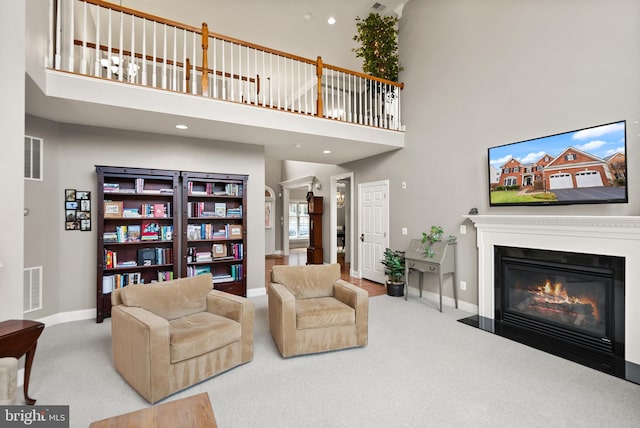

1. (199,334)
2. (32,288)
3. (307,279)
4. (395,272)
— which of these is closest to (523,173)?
(395,272)

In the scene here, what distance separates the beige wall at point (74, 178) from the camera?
376 cm

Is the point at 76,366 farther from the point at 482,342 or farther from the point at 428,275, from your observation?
the point at 428,275

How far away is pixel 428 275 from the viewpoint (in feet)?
16.4

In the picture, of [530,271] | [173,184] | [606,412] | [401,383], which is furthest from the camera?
[173,184]

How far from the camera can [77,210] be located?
4020 mm

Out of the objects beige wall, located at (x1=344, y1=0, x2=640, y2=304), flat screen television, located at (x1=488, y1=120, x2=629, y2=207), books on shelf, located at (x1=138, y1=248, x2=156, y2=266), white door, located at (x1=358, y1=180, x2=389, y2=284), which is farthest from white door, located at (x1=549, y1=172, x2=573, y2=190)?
books on shelf, located at (x1=138, y1=248, x2=156, y2=266)

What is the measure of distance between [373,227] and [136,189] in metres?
4.05

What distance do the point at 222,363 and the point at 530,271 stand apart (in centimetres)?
348

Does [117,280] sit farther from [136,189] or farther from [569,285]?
[569,285]

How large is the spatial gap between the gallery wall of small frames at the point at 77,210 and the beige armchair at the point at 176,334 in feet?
6.35

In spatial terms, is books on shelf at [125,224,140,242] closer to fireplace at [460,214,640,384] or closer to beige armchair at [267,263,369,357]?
beige armchair at [267,263,369,357]

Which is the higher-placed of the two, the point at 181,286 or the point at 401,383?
the point at 181,286

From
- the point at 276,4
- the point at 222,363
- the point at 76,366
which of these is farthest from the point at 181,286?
the point at 276,4

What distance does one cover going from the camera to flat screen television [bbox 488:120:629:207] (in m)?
2.87
